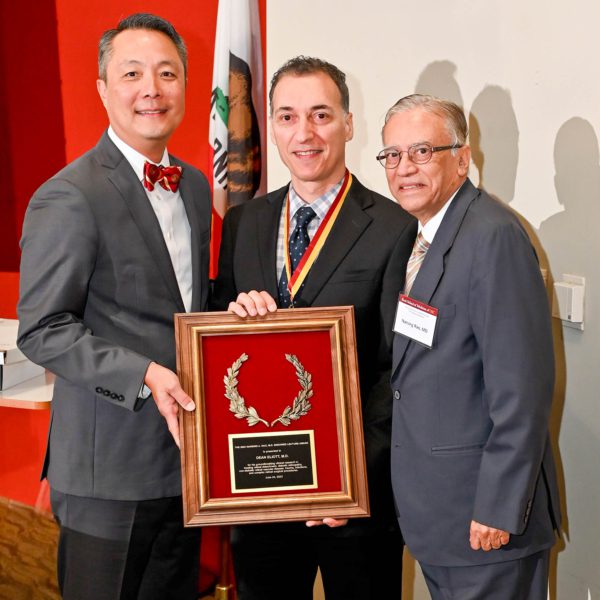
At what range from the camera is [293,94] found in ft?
7.62

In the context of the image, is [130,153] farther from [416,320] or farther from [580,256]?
[580,256]

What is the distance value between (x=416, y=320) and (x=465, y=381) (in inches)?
7.5

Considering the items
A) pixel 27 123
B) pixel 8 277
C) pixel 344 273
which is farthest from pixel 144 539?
pixel 27 123

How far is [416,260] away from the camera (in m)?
2.15

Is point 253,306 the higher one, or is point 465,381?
point 253,306

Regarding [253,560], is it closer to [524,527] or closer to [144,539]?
[144,539]

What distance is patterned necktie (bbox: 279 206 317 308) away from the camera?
2.33 metres

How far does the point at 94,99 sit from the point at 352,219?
83.5 inches

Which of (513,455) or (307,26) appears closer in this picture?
(513,455)

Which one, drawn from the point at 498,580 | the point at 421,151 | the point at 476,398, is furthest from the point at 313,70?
the point at 498,580

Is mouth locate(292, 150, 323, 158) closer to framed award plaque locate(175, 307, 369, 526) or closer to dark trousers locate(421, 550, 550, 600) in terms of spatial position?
framed award plaque locate(175, 307, 369, 526)

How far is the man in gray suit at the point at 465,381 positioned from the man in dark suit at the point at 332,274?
6.1 inches

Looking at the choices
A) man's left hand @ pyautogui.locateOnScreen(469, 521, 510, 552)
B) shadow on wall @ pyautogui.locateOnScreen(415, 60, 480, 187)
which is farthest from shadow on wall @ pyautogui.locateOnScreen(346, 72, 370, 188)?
man's left hand @ pyautogui.locateOnScreen(469, 521, 510, 552)

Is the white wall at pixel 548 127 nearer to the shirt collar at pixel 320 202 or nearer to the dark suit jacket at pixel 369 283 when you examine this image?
the dark suit jacket at pixel 369 283
